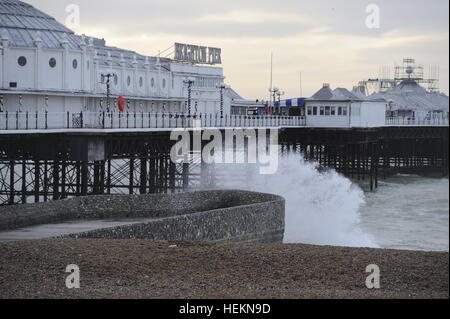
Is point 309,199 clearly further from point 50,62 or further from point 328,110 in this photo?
point 328,110

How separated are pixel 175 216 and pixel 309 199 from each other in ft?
77.1

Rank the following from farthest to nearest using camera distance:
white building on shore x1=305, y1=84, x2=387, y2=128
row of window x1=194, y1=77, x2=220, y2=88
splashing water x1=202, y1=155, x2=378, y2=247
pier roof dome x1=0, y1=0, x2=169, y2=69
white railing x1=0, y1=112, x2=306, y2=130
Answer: row of window x1=194, y1=77, x2=220, y2=88, white building on shore x1=305, y1=84, x2=387, y2=128, pier roof dome x1=0, y1=0, x2=169, y2=69, splashing water x1=202, y1=155, x2=378, y2=247, white railing x1=0, y1=112, x2=306, y2=130

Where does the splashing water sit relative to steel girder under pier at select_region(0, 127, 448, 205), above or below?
below

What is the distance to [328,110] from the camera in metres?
79.2

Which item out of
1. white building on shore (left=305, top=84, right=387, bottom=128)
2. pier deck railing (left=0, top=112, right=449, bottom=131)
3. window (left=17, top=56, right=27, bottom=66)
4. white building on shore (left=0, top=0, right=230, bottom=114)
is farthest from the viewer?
white building on shore (left=305, top=84, right=387, bottom=128)

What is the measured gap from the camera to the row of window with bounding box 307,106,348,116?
78812mm

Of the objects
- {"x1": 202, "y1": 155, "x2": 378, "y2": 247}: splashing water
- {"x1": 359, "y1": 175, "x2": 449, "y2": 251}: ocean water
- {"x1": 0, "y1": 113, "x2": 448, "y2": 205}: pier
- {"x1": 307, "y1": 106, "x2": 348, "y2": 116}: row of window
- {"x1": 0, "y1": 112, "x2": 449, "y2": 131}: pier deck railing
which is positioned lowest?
{"x1": 359, "y1": 175, "x2": 449, "y2": 251}: ocean water

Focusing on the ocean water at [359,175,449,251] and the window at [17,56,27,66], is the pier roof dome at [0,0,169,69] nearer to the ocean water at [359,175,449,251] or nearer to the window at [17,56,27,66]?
the window at [17,56,27,66]

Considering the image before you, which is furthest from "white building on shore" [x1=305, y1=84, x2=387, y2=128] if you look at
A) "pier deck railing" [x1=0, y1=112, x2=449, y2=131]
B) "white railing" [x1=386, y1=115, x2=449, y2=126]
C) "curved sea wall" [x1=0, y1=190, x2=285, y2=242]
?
"curved sea wall" [x1=0, y1=190, x2=285, y2=242]

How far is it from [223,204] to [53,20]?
17613mm

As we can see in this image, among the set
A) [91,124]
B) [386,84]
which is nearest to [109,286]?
[91,124]

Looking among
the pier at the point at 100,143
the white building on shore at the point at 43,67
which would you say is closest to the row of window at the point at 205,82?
the pier at the point at 100,143
